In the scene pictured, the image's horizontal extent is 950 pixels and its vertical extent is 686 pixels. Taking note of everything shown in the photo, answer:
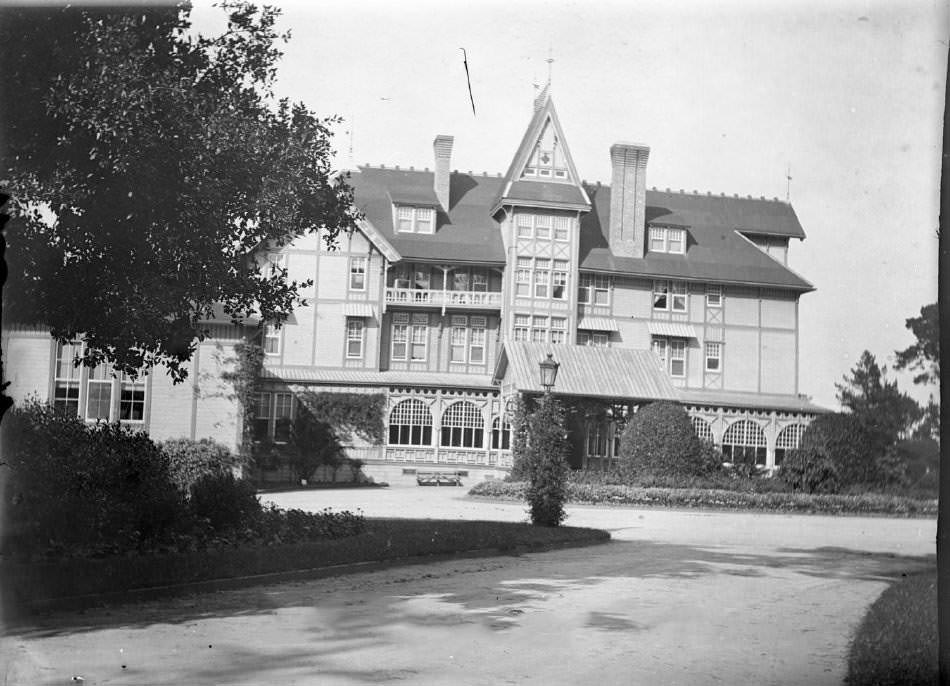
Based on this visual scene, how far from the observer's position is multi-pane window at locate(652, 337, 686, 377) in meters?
42.5

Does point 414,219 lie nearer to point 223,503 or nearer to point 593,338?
point 593,338

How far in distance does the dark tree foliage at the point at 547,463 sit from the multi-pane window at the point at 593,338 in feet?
74.3

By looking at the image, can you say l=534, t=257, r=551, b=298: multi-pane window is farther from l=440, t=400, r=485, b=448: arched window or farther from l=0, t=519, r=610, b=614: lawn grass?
l=0, t=519, r=610, b=614: lawn grass

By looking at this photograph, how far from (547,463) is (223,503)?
7487 millimetres

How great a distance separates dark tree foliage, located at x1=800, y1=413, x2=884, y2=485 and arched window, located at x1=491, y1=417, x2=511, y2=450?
13240 millimetres

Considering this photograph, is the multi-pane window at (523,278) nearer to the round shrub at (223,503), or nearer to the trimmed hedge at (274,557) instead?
the trimmed hedge at (274,557)

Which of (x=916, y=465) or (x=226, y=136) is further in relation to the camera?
(x=226, y=136)

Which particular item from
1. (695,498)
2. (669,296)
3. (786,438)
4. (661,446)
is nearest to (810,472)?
(695,498)

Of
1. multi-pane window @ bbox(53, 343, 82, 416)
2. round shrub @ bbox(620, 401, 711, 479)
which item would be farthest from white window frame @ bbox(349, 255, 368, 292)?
multi-pane window @ bbox(53, 343, 82, 416)

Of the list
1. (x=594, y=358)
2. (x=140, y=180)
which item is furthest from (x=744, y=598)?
(x=594, y=358)

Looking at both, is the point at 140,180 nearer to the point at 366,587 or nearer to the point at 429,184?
the point at 366,587

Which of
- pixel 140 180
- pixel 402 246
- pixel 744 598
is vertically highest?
pixel 402 246

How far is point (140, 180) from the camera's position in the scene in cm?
1088

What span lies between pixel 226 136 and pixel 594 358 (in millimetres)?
23012
